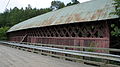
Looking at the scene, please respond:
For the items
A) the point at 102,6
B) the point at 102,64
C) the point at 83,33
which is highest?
the point at 102,6

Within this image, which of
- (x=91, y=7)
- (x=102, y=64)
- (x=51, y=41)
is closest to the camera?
(x=102, y=64)

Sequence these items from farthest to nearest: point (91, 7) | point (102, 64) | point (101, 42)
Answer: point (91, 7) < point (101, 42) < point (102, 64)

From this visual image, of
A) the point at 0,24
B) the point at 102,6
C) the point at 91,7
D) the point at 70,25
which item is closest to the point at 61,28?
the point at 70,25

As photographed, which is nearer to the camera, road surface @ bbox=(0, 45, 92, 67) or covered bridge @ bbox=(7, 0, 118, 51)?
road surface @ bbox=(0, 45, 92, 67)

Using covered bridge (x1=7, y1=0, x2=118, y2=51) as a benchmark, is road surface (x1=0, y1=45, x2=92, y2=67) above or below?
below

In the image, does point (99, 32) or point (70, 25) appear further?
point (70, 25)

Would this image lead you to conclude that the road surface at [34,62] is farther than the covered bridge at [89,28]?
No

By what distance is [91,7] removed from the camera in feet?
58.6

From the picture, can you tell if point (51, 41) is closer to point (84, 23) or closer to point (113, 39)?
point (84, 23)

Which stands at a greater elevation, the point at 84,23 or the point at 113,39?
the point at 84,23

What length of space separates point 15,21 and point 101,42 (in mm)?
81153

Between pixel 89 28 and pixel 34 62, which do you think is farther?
pixel 89 28

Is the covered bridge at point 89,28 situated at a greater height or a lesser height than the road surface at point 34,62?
greater

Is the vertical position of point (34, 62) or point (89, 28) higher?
point (89, 28)
